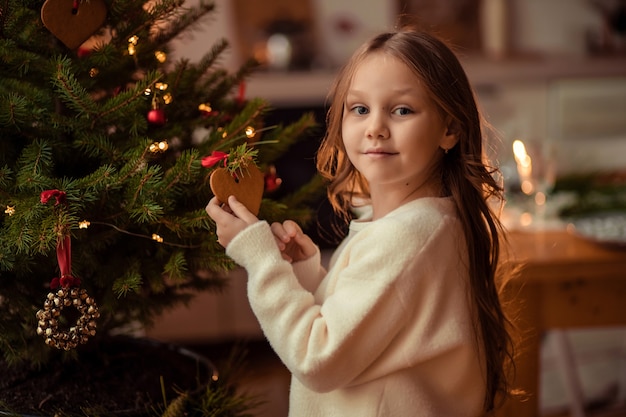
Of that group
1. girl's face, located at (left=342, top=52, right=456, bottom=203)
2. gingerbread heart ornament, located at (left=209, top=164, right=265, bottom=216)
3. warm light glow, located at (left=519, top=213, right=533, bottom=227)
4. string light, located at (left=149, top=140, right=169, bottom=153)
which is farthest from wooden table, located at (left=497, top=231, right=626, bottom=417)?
string light, located at (left=149, top=140, right=169, bottom=153)

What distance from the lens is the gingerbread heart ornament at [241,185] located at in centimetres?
92

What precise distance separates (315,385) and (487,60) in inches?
141

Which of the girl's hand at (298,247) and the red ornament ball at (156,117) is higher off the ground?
the red ornament ball at (156,117)

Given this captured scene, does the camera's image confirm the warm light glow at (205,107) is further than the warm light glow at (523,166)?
No

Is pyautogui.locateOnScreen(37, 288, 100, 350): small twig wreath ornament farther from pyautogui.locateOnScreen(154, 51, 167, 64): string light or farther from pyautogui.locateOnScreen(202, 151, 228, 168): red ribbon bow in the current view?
pyautogui.locateOnScreen(154, 51, 167, 64): string light

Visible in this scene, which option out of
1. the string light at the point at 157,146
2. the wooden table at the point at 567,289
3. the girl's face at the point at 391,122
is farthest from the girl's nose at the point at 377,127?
the wooden table at the point at 567,289

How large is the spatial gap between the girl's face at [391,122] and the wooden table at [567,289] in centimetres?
73

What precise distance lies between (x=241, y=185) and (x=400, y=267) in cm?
22

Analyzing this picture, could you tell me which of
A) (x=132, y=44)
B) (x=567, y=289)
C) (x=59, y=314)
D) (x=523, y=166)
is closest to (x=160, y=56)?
(x=132, y=44)

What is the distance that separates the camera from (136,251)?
3.45 feet

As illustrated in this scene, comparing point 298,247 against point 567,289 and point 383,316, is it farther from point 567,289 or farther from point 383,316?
point 567,289

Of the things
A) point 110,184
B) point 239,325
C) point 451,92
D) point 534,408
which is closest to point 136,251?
point 110,184

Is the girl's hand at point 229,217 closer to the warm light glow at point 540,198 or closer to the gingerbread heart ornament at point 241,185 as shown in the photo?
the gingerbread heart ornament at point 241,185

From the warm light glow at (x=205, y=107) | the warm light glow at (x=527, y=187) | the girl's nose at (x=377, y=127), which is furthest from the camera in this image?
the warm light glow at (x=527, y=187)
